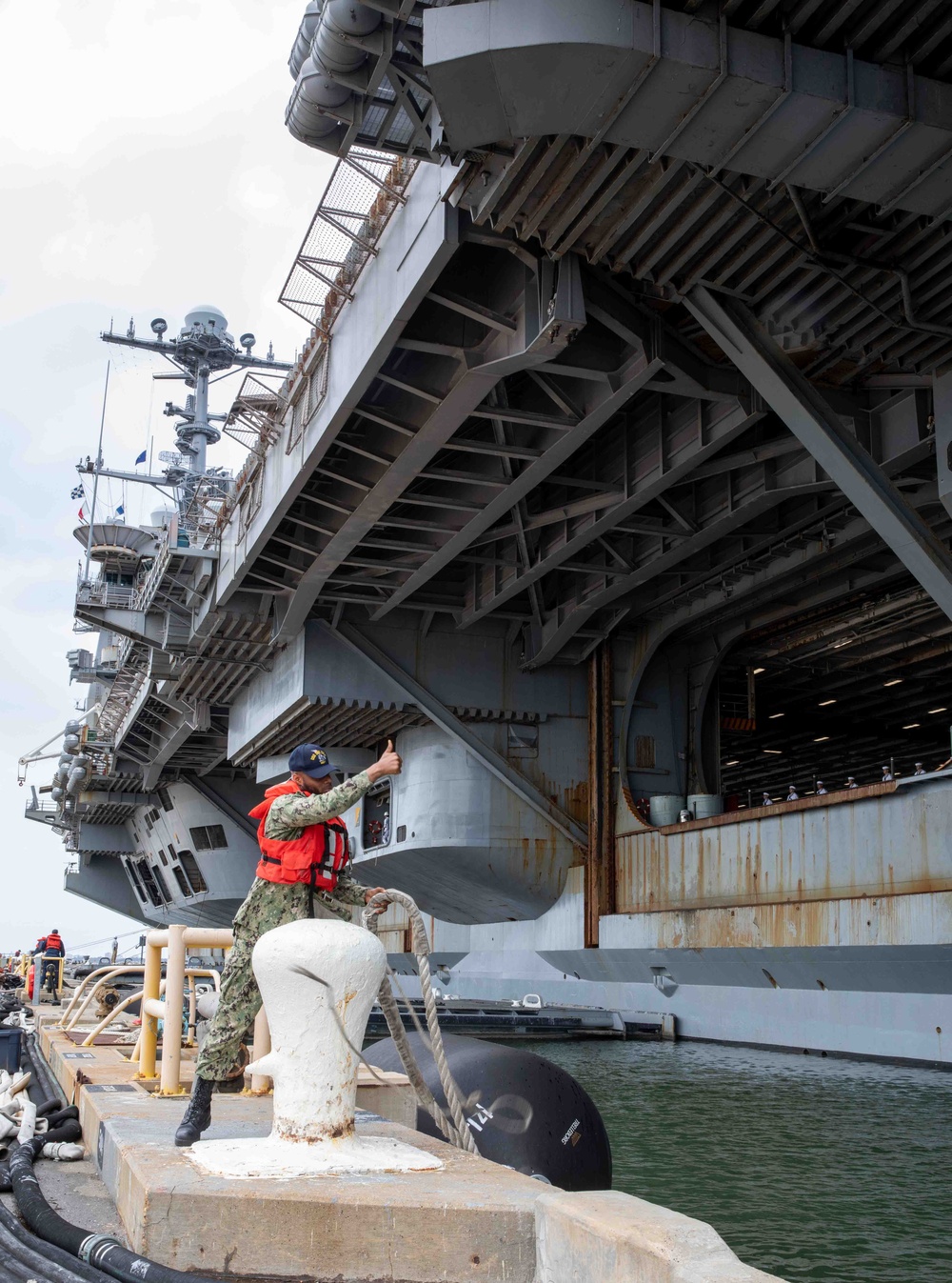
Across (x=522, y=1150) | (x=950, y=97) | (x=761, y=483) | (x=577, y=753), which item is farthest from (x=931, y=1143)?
(x=577, y=753)

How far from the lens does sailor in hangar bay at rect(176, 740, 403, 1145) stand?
15.5 feet

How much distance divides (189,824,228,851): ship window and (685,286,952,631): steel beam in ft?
117

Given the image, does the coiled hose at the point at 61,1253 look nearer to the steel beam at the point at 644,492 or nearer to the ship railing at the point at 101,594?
the steel beam at the point at 644,492

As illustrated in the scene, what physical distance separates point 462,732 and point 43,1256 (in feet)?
74.0

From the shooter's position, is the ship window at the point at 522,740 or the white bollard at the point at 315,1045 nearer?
the white bollard at the point at 315,1045

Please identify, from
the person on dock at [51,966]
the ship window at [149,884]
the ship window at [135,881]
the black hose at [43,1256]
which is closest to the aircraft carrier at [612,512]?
the person on dock at [51,966]

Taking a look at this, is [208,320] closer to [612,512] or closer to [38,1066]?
[612,512]

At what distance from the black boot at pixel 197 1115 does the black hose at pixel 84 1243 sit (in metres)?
0.54

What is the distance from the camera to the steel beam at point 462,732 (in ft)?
82.9

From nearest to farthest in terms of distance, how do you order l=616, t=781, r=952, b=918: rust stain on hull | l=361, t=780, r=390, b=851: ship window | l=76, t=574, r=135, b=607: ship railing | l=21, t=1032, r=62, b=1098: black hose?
1. l=21, t=1032, r=62, b=1098: black hose
2. l=616, t=781, r=952, b=918: rust stain on hull
3. l=76, t=574, r=135, b=607: ship railing
4. l=361, t=780, r=390, b=851: ship window

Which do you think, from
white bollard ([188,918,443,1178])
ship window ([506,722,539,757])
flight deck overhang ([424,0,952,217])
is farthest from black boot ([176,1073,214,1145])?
ship window ([506,722,539,757])

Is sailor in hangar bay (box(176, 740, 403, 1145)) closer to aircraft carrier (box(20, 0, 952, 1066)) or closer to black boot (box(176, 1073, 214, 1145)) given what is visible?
black boot (box(176, 1073, 214, 1145))

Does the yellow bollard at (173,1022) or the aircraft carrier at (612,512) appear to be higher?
the aircraft carrier at (612,512)

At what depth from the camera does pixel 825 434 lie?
1398 cm
